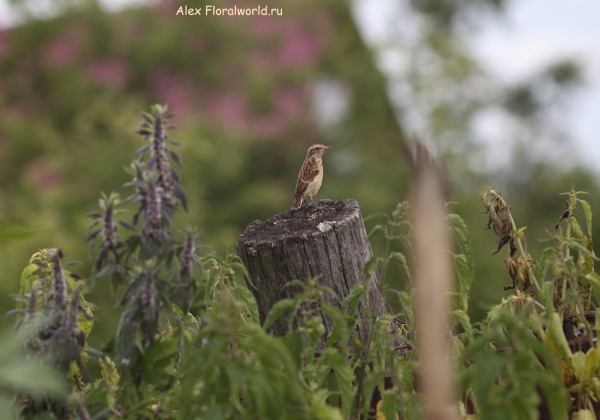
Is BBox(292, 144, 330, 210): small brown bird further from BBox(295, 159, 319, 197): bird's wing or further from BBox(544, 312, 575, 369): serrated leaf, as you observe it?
BBox(544, 312, 575, 369): serrated leaf

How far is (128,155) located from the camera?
314 inches

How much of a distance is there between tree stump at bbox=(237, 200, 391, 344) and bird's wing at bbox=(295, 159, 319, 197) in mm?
1408

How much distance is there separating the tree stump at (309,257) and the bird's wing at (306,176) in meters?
1.41

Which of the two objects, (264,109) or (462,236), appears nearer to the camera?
(462,236)

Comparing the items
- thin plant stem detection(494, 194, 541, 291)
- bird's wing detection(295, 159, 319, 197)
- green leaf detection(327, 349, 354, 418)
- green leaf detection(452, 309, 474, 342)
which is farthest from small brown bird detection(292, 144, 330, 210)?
green leaf detection(327, 349, 354, 418)

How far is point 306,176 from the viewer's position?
12.8 feet

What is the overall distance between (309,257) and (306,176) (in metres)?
1.65

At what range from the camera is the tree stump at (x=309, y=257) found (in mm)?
2273

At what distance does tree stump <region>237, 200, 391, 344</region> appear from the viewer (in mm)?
2273

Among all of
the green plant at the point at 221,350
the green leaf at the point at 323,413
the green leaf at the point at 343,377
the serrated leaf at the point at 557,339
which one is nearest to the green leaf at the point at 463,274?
the green plant at the point at 221,350

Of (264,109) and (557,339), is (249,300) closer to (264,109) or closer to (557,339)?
(557,339)

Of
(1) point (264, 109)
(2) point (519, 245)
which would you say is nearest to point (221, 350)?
(2) point (519, 245)

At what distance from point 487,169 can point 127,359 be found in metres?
10.1

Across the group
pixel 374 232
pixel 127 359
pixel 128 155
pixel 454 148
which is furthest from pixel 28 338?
pixel 454 148
